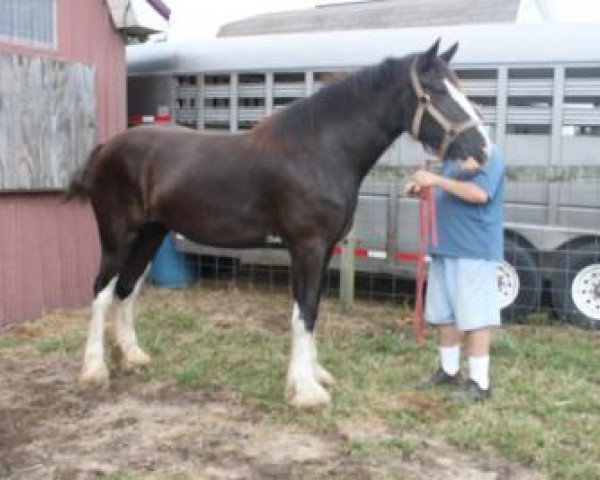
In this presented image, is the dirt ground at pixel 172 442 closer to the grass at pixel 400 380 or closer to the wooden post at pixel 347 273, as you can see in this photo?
the grass at pixel 400 380

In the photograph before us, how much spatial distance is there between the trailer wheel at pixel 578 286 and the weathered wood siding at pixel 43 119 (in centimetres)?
444

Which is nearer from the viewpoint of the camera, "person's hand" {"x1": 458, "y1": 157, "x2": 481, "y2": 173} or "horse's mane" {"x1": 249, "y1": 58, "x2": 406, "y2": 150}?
"person's hand" {"x1": 458, "y1": 157, "x2": 481, "y2": 173}

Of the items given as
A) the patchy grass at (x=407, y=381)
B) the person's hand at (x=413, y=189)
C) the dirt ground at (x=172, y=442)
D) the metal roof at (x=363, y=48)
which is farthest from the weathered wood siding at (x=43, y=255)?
the person's hand at (x=413, y=189)

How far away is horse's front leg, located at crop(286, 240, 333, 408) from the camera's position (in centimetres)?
435

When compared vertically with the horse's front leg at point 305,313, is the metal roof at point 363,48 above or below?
above

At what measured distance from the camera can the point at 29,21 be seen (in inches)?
254

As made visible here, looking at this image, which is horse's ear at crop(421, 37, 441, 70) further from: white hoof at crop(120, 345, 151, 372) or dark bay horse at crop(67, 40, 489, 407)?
white hoof at crop(120, 345, 151, 372)

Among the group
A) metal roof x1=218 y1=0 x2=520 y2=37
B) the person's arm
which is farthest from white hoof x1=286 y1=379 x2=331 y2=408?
metal roof x1=218 y1=0 x2=520 y2=37

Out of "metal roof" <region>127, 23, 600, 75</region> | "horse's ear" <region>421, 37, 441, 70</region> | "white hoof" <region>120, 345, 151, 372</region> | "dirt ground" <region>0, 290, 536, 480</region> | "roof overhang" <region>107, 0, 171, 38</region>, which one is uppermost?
"roof overhang" <region>107, 0, 171, 38</region>

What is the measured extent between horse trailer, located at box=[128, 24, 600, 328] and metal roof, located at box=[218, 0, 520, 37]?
3.01m

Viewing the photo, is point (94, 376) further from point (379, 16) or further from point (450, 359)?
point (379, 16)

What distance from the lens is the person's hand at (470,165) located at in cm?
406

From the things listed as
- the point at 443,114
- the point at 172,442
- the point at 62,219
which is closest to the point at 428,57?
the point at 443,114

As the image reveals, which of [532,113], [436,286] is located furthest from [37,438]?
[532,113]
